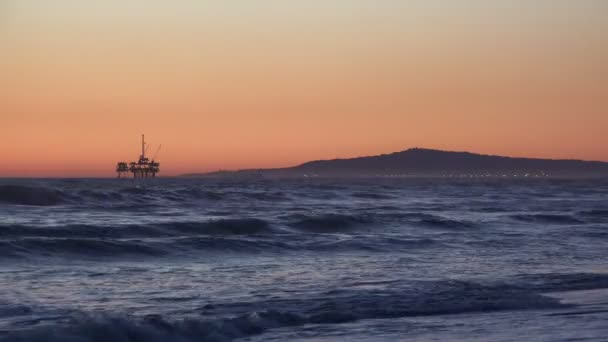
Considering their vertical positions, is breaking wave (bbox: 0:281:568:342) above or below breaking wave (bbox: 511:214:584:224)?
above

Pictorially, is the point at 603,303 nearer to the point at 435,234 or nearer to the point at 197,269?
the point at 197,269

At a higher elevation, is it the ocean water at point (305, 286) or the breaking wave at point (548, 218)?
the ocean water at point (305, 286)

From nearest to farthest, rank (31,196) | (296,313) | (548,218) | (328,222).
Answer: (296,313) < (328,222) < (548,218) < (31,196)

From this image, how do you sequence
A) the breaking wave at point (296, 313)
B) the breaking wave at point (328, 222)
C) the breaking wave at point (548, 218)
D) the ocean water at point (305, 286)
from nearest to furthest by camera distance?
the breaking wave at point (296, 313)
the ocean water at point (305, 286)
the breaking wave at point (328, 222)
the breaking wave at point (548, 218)

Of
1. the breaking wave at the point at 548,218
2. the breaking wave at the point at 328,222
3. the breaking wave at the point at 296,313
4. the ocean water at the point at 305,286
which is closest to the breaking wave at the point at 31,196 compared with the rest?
the breaking wave at the point at 328,222

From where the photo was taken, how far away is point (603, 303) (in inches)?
396

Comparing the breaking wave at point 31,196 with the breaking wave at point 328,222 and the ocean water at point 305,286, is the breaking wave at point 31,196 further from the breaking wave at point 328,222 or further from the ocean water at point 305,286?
the ocean water at point 305,286

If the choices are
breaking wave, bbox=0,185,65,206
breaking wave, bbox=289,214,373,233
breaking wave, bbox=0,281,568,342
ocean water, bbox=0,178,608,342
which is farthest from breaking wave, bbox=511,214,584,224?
breaking wave, bbox=0,185,65,206

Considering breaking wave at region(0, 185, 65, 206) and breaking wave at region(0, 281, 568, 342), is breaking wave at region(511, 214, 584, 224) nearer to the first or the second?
breaking wave at region(0, 281, 568, 342)

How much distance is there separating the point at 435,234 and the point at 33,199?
23362 mm

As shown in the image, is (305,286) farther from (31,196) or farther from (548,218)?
(31,196)

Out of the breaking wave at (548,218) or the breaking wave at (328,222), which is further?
the breaking wave at (548,218)

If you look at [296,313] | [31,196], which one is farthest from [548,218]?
[31,196]

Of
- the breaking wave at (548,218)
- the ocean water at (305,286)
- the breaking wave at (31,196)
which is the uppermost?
the breaking wave at (31,196)
